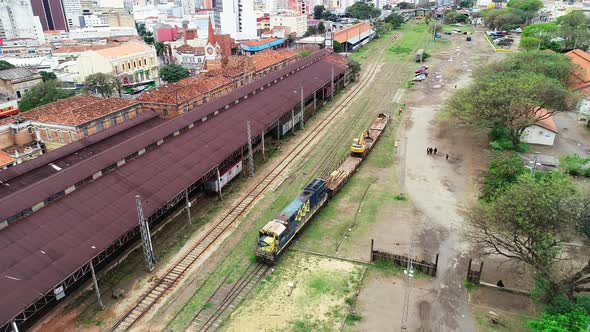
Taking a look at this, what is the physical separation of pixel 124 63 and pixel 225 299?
3118 inches

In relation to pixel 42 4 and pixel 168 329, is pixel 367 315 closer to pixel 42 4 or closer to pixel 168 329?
pixel 168 329

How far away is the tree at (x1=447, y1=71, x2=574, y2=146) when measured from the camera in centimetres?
4594

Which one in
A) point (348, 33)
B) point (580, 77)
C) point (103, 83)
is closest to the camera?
point (580, 77)

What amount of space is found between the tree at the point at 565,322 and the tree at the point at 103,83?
81943 mm

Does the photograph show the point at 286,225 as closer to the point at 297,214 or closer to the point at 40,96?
the point at 297,214

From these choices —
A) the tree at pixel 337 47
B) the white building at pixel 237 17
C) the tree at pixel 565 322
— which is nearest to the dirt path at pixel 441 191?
the tree at pixel 565 322

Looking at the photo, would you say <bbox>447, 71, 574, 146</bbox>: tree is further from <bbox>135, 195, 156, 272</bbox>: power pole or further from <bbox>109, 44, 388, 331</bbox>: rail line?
<bbox>135, 195, 156, 272</bbox>: power pole

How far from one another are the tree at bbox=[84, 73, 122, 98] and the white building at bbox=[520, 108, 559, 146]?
7340 cm

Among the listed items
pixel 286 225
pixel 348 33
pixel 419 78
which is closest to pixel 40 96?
pixel 286 225

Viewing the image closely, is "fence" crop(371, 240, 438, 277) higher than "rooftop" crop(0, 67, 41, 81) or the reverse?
the reverse

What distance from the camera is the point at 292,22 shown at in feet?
550

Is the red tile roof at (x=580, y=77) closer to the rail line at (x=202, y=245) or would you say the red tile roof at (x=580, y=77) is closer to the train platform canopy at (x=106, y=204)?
the rail line at (x=202, y=245)

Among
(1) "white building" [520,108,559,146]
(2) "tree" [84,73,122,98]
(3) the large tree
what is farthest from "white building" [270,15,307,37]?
(3) the large tree

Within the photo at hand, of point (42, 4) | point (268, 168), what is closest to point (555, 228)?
point (268, 168)
